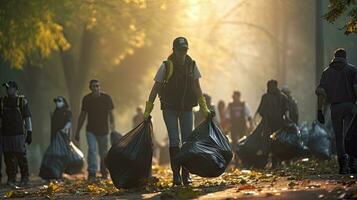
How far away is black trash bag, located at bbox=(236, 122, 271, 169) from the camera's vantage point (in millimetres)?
16812

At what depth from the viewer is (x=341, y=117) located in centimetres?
1238

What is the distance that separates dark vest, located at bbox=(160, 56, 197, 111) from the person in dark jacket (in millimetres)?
1947

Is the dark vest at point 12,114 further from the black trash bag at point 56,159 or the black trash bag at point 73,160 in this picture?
the black trash bag at point 73,160

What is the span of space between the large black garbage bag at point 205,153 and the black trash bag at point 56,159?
6645mm

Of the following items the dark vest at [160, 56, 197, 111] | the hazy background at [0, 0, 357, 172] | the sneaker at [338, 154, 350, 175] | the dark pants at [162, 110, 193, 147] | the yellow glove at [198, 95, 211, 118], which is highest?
the hazy background at [0, 0, 357, 172]

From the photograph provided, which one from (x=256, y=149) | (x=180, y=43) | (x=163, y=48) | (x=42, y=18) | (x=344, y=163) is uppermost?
(x=163, y=48)

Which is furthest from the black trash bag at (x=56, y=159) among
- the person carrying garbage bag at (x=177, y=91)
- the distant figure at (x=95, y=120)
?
the person carrying garbage bag at (x=177, y=91)

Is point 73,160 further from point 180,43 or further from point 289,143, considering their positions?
point 180,43

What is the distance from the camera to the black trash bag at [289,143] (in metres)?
16.2

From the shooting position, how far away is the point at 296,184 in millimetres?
11000

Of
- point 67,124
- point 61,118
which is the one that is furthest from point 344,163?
point 61,118

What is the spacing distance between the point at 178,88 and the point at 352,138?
2565mm

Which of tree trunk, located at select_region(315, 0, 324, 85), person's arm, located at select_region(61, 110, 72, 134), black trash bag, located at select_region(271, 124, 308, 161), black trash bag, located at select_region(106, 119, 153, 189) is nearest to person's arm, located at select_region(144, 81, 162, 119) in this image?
black trash bag, located at select_region(106, 119, 153, 189)

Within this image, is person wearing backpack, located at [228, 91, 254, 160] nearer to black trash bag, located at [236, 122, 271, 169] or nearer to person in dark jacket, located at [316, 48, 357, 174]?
black trash bag, located at [236, 122, 271, 169]
